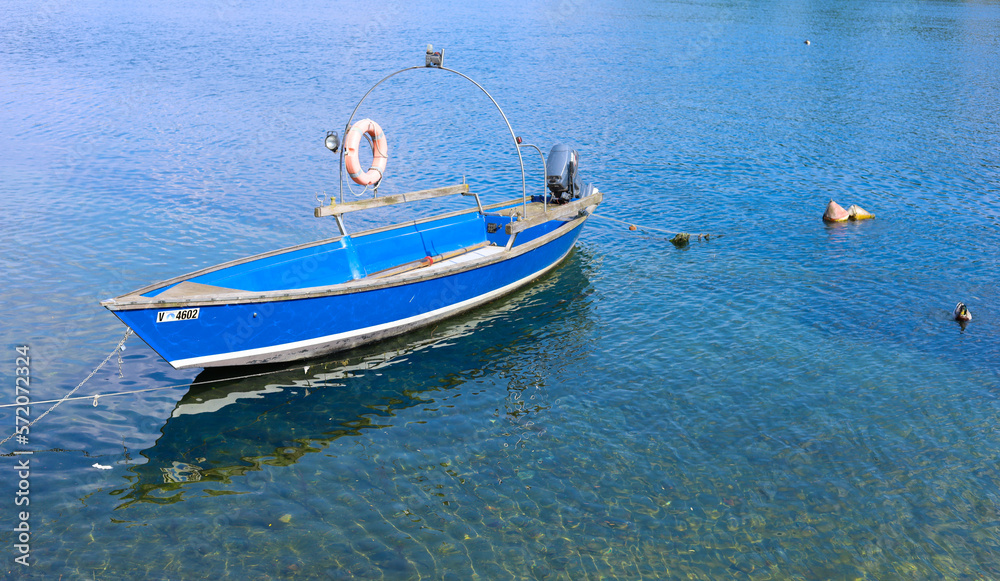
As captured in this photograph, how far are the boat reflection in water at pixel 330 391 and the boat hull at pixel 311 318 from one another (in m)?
0.44

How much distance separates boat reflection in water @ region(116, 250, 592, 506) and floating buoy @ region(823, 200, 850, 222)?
11.0 metres

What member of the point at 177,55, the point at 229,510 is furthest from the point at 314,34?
the point at 229,510

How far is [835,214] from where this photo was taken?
23.9m

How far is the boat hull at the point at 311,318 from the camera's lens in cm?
1291

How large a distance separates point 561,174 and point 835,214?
10166 millimetres

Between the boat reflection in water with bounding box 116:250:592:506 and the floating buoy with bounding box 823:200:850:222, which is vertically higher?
the floating buoy with bounding box 823:200:850:222

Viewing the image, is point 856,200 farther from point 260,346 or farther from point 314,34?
point 314,34

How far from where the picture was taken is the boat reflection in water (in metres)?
11.8

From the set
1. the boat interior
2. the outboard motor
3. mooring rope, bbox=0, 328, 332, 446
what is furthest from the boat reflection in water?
the outboard motor

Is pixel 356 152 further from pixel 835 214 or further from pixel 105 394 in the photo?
pixel 835 214

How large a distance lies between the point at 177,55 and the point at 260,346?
4400 centimetres

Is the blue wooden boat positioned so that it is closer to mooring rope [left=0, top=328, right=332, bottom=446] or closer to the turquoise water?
mooring rope [left=0, top=328, right=332, bottom=446]

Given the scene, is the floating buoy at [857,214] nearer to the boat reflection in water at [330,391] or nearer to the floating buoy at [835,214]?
the floating buoy at [835,214]

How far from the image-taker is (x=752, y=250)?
21438 millimetres
